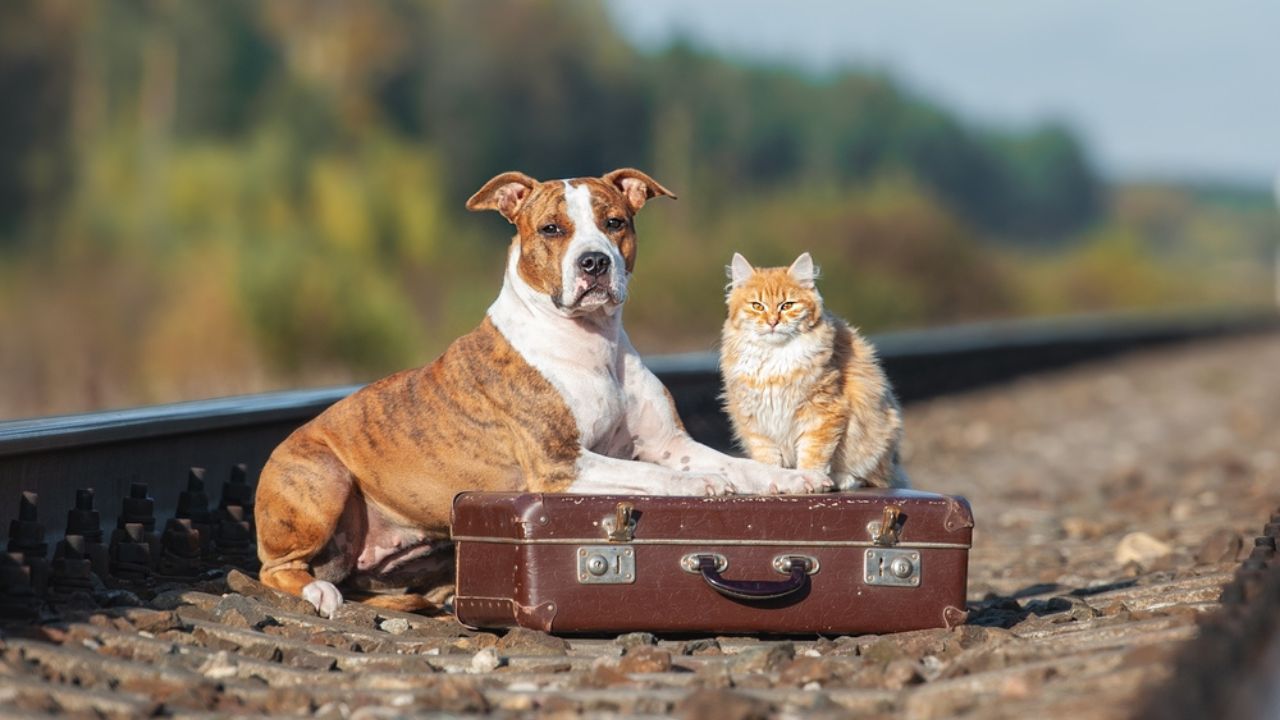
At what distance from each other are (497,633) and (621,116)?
28.4 meters

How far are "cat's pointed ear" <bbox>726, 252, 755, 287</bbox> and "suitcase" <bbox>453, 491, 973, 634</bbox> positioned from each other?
112 cm

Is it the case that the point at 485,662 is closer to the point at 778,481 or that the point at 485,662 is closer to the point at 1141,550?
the point at 778,481

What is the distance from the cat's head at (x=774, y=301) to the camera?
6.88 meters

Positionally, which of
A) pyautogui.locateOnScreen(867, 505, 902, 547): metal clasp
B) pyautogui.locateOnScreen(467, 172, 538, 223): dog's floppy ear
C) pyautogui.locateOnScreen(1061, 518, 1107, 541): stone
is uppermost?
pyautogui.locateOnScreen(467, 172, 538, 223): dog's floppy ear

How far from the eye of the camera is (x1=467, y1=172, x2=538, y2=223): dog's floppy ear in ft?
23.5

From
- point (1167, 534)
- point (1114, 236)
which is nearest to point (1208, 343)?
point (1114, 236)

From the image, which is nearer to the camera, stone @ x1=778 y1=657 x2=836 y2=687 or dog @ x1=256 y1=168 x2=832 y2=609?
stone @ x1=778 y1=657 x2=836 y2=687

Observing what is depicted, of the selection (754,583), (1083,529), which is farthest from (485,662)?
(1083,529)

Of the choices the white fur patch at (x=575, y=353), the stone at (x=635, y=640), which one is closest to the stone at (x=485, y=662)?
the stone at (x=635, y=640)

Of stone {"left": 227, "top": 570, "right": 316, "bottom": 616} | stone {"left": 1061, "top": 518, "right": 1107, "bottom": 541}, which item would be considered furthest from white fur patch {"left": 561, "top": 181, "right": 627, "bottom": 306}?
stone {"left": 1061, "top": 518, "right": 1107, "bottom": 541}

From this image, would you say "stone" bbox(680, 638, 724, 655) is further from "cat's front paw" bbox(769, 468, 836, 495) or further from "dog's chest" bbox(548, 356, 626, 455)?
"dog's chest" bbox(548, 356, 626, 455)

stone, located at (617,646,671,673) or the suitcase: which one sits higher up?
the suitcase

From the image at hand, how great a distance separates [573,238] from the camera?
6.83 metres

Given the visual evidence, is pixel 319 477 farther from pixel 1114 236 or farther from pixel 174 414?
pixel 1114 236
